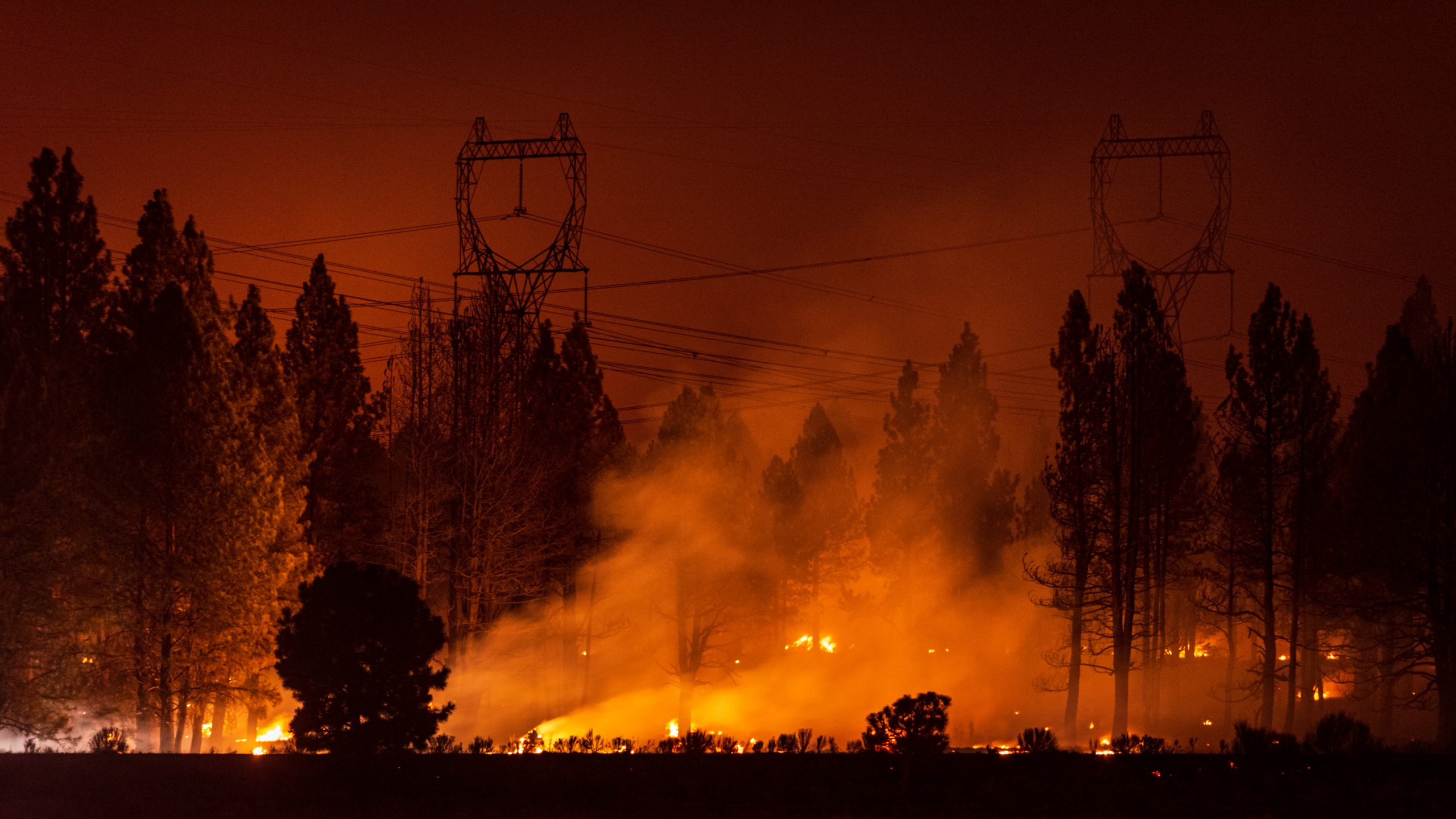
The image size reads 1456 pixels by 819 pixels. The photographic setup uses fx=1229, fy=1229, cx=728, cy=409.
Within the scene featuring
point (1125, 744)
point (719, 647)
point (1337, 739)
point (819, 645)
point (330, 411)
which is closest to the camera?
point (1125, 744)

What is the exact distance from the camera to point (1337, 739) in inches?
773

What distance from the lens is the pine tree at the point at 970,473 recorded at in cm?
4491

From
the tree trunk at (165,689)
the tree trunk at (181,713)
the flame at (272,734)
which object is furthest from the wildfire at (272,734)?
the tree trunk at (165,689)

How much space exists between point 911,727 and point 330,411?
89.2 feet

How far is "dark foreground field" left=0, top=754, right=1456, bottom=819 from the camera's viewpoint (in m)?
15.2

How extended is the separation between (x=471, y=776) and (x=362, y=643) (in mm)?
2272

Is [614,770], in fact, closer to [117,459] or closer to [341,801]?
[341,801]

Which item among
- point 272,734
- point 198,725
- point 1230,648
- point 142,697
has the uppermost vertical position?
point 1230,648

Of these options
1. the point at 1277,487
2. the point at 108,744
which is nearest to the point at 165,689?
the point at 108,744

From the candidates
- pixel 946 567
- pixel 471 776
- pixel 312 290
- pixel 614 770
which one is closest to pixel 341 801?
pixel 471 776

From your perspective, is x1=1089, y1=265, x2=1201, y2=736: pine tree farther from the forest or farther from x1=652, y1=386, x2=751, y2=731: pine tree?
x1=652, y1=386, x2=751, y2=731: pine tree

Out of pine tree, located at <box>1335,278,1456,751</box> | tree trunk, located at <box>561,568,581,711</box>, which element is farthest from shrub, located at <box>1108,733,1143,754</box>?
tree trunk, located at <box>561,568,581,711</box>

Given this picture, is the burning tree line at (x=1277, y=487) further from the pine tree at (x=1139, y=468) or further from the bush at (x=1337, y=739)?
the bush at (x=1337, y=739)

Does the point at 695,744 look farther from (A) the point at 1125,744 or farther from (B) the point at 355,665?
(A) the point at 1125,744
